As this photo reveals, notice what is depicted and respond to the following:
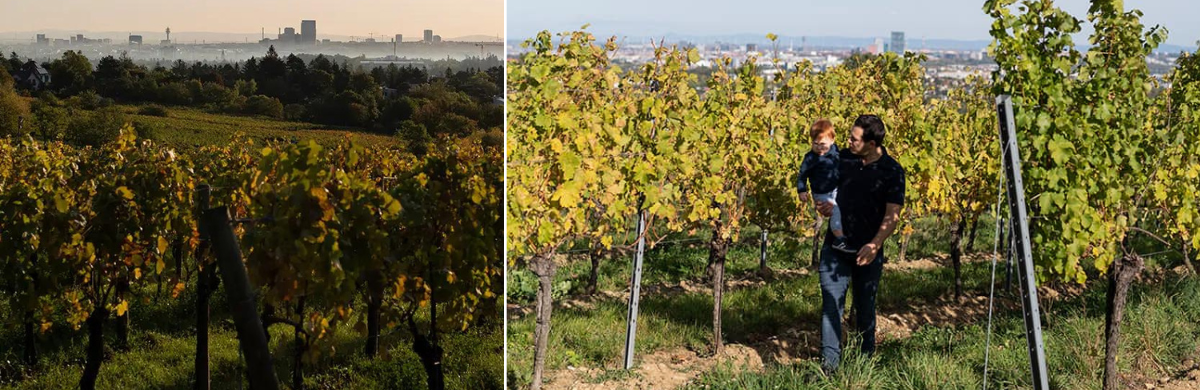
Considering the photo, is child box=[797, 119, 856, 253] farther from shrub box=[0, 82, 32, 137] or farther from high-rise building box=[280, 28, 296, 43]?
shrub box=[0, 82, 32, 137]

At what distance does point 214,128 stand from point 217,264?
650mm

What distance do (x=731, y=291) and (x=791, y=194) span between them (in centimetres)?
108

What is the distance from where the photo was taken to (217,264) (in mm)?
3473

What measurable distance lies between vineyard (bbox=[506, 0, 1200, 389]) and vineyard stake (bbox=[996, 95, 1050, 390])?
0.23 meters

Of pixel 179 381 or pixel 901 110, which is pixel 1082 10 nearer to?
pixel 901 110

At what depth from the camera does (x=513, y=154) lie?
3898mm

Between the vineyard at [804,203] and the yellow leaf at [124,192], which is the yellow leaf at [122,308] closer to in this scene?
the yellow leaf at [124,192]

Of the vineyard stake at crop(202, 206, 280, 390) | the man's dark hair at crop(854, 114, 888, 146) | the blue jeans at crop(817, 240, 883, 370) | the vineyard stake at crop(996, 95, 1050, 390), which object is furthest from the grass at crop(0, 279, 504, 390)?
the vineyard stake at crop(996, 95, 1050, 390)

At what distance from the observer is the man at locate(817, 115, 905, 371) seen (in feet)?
12.3

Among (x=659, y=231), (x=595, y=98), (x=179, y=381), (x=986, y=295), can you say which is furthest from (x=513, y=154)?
(x=659, y=231)

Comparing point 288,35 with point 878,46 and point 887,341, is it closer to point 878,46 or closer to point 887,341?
point 887,341

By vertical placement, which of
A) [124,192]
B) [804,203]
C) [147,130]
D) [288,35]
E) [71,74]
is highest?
[288,35]

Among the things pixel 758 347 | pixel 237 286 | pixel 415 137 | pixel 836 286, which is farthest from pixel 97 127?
pixel 758 347

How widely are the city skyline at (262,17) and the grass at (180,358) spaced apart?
1048 mm
